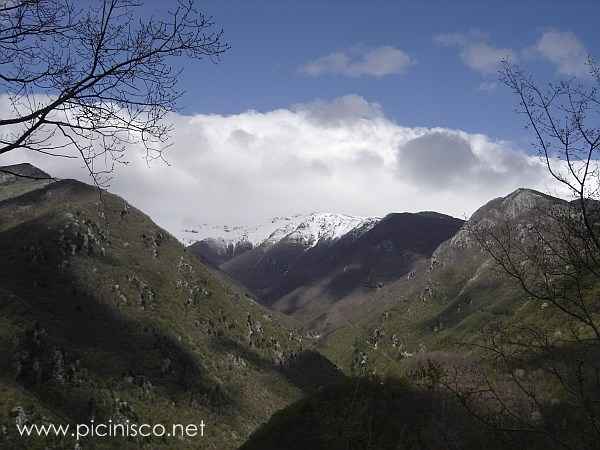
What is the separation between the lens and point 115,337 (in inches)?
5162

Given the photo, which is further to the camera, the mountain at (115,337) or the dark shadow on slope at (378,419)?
the mountain at (115,337)

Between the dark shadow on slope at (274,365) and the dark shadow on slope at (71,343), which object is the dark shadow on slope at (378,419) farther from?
the dark shadow on slope at (274,365)

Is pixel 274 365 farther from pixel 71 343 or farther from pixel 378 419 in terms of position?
pixel 378 419

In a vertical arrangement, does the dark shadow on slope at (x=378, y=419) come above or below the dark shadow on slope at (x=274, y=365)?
above

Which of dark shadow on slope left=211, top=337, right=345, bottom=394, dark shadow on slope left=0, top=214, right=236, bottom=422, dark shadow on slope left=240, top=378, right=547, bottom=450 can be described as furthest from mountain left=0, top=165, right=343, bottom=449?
dark shadow on slope left=240, top=378, right=547, bottom=450

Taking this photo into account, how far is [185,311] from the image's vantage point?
556ft

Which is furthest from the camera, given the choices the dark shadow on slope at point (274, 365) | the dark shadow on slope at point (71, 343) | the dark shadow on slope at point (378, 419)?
the dark shadow on slope at point (274, 365)

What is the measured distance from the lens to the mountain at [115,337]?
104312 mm

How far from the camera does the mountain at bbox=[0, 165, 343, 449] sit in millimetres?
104312

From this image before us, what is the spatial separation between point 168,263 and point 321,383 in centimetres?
7908

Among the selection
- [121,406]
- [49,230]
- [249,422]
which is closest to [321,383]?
[249,422]

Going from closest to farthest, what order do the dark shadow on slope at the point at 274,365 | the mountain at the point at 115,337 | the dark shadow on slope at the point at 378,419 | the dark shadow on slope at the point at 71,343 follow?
the dark shadow on slope at the point at 378,419
the dark shadow on slope at the point at 71,343
the mountain at the point at 115,337
the dark shadow on slope at the point at 274,365

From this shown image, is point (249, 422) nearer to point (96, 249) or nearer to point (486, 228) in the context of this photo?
point (96, 249)

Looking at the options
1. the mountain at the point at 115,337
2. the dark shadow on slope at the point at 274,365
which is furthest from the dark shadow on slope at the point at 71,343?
the dark shadow on slope at the point at 274,365
